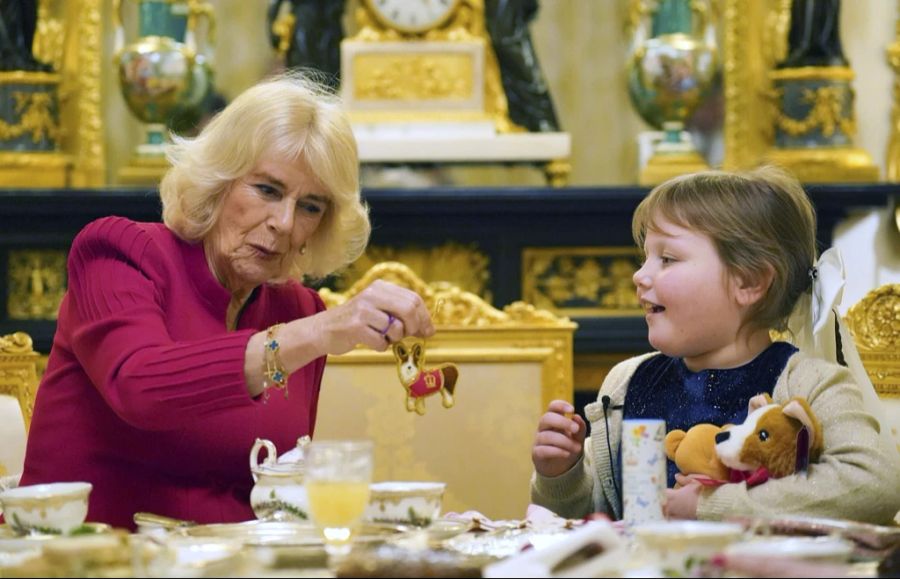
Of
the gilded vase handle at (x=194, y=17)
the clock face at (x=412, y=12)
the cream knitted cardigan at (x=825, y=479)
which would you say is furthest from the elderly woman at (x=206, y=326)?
the gilded vase handle at (x=194, y=17)

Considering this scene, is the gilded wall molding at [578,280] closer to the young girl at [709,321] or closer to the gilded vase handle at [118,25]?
the gilded vase handle at [118,25]

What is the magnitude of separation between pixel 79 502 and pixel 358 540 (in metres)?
0.34

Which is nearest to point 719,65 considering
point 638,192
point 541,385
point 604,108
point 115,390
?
point 604,108

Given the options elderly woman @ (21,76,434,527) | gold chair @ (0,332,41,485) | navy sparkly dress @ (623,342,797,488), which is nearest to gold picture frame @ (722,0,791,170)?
elderly woman @ (21,76,434,527)

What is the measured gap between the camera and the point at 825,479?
1.99 m

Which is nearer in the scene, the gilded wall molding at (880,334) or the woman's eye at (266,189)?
the woman's eye at (266,189)

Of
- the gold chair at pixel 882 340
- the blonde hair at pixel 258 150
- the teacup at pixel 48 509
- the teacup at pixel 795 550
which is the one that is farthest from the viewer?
the gold chair at pixel 882 340

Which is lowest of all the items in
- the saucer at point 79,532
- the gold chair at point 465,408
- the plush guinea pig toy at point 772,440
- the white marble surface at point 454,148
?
the gold chair at point 465,408

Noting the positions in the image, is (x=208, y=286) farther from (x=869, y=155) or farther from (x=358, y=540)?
(x=869, y=155)

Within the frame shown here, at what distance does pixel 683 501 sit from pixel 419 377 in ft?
1.32

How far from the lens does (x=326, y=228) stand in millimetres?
2668

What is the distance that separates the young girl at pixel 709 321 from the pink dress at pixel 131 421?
0.49 m

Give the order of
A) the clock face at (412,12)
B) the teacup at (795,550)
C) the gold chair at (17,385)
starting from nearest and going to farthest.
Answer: the teacup at (795,550) → the gold chair at (17,385) → the clock face at (412,12)

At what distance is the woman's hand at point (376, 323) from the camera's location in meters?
2.10
